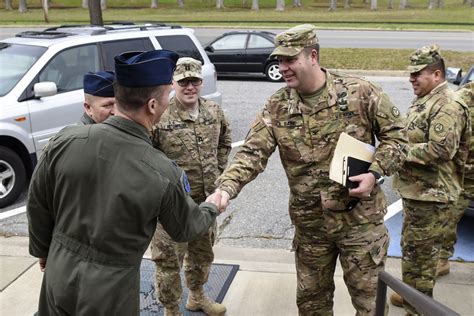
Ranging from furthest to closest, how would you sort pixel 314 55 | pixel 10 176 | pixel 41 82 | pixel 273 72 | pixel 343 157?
pixel 273 72
pixel 41 82
pixel 10 176
pixel 314 55
pixel 343 157

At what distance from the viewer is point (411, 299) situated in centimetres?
207

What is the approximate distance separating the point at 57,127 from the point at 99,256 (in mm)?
4648

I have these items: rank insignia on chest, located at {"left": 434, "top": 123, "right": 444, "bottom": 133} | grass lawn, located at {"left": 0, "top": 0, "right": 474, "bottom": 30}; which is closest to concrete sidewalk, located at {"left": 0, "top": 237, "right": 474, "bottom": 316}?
rank insignia on chest, located at {"left": 434, "top": 123, "right": 444, "bottom": 133}

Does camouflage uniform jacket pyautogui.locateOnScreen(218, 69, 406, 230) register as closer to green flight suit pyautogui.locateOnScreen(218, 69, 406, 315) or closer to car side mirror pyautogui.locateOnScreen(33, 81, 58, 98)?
green flight suit pyautogui.locateOnScreen(218, 69, 406, 315)

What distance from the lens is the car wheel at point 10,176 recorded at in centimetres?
611

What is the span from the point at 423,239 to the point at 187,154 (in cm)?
179

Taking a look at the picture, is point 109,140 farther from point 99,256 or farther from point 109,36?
point 109,36

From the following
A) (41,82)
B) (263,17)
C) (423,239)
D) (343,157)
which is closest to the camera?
(343,157)

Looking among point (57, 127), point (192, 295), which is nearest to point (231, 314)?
point (192, 295)

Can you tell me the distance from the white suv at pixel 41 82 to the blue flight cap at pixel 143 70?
424 centimetres

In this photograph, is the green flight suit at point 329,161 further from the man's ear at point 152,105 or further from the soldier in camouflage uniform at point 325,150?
the man's ear at point 152,105

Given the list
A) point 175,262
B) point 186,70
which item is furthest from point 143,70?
point 175,262

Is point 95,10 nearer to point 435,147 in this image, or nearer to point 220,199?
point 435,147

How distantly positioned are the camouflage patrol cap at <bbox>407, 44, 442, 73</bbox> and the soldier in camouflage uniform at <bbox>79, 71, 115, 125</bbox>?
2138 mm
